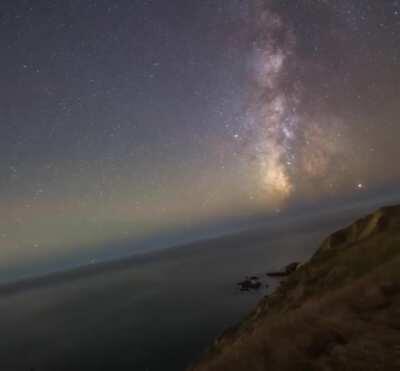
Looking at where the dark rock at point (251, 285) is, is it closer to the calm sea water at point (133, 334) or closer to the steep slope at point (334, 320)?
the calm sea water at point (133, 334)

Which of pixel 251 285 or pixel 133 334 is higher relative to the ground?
pixel 133 334

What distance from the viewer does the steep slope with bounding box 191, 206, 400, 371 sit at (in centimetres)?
1111

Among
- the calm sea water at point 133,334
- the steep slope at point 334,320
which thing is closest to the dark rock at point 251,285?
the calm sea water at point 133,334

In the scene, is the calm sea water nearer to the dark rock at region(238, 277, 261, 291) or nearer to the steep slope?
the dark rock at region(238, 277, 261, 291)

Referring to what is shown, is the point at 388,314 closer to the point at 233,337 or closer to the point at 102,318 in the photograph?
the point at 233,337

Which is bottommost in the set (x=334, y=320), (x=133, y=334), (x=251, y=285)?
→ (x=251, y=285)

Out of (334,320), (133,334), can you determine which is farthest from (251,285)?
(334,320)

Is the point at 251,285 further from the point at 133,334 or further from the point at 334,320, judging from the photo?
the point at 334,320

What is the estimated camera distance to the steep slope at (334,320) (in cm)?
1111

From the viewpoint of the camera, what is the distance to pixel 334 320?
1357 cm

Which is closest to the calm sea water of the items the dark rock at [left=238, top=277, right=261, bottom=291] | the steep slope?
the dark rock at [left=238, top=277, right=261, bottom=291]

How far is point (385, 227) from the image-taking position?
20.0 metres

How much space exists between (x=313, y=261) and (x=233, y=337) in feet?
25.1

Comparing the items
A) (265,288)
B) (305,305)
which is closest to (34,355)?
(265,288)
